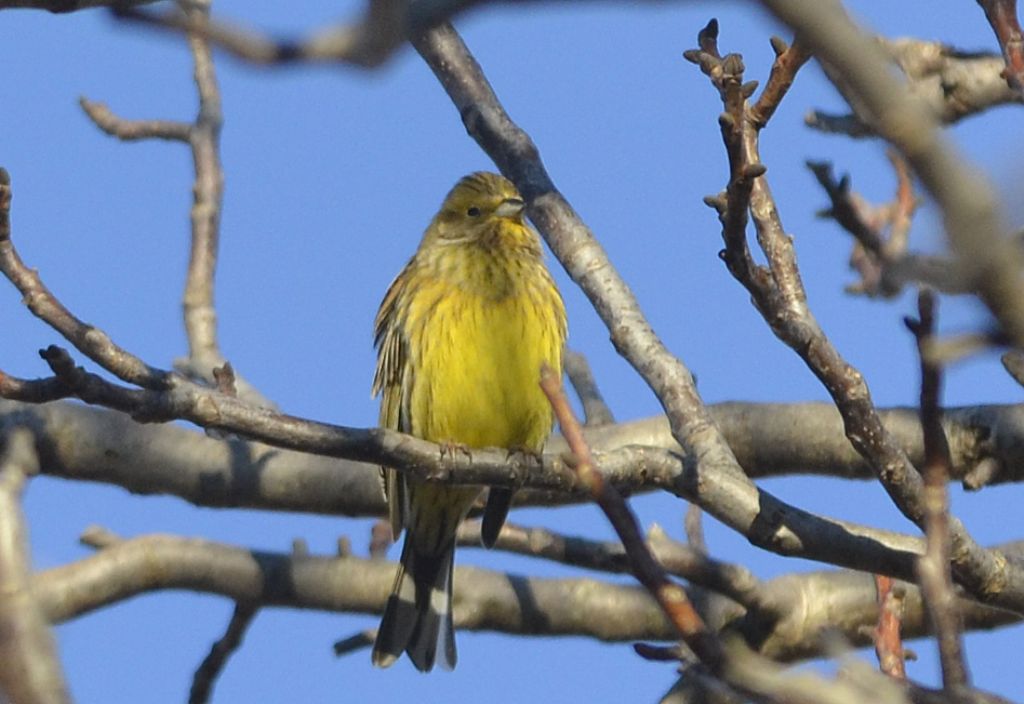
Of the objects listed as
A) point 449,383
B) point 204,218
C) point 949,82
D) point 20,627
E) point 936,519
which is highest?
point 204,218

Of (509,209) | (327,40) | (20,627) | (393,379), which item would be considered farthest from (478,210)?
(20,627)

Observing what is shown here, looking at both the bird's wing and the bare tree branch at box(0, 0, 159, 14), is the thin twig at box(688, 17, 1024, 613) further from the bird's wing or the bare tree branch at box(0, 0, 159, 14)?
the bird's wing

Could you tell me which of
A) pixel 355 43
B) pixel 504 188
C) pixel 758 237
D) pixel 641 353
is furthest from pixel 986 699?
pixel 504 188

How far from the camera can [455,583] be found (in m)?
6.92

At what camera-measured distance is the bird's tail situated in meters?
6.86

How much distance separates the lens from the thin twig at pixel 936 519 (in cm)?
192

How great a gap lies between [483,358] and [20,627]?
17.2 feet

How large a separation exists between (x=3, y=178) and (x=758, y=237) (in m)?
1.94

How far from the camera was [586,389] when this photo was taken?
23.3ft

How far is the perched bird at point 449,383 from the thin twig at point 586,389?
163 mm

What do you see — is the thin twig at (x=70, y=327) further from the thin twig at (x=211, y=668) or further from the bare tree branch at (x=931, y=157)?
the bare tree branch at (x=931, y=157)

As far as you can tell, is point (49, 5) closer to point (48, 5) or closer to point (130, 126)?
point (48, 5)

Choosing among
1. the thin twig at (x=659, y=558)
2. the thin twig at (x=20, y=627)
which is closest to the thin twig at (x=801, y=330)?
the thin twig at (x=659, y=558)

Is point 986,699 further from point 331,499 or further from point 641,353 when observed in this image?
point 331,499
